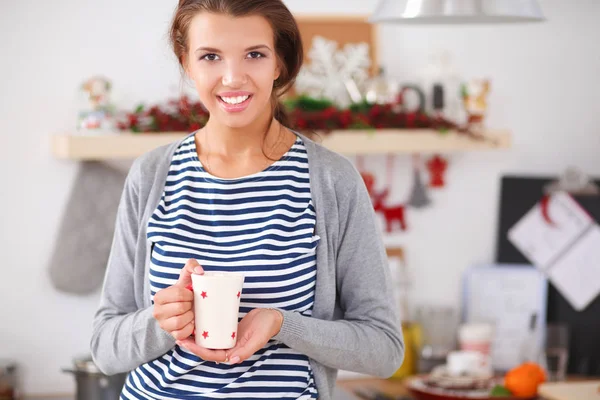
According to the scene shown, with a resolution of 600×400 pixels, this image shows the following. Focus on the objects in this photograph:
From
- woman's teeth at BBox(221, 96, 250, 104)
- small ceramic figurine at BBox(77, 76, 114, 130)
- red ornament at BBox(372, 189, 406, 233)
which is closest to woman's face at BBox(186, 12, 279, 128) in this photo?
woman's teeth at BBox(221, 96, 250, 104)

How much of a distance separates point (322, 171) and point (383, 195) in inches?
64.1

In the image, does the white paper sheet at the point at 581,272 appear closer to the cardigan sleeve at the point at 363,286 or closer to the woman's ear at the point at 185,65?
the cardigan sleeve at the point at 363,286

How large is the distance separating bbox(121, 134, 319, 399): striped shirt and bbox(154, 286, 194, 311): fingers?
86mm

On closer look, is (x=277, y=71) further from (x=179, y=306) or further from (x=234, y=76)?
(x=179, y=306)

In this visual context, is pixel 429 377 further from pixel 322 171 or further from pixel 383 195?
pixel 322 171

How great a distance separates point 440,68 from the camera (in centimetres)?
277

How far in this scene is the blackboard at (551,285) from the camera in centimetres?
286

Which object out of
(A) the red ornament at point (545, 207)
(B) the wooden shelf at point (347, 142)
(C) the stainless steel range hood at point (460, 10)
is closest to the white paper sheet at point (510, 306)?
(A) the red ornament at point (545, 207)

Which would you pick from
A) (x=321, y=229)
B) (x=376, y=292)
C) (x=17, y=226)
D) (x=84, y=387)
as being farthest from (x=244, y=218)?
(x=17, y=226)

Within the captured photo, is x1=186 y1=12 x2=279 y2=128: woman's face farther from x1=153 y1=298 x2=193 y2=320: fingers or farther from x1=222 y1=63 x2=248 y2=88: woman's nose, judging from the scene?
x1=153 y1=298 x2=193 y2=320: fingers

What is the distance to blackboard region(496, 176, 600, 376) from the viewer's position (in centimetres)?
286

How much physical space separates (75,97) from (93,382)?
830 millimetres

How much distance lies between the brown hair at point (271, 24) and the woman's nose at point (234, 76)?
7cm

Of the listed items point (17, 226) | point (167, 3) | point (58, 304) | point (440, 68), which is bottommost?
point (58, 304)
